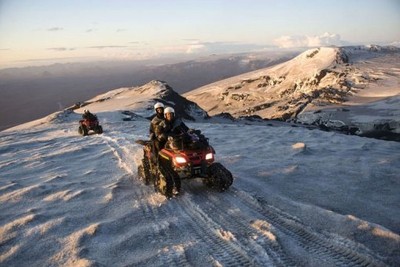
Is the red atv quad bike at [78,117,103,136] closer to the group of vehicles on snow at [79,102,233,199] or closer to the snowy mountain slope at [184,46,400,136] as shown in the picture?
the group of vehicles on snow at [79,102,233,199]

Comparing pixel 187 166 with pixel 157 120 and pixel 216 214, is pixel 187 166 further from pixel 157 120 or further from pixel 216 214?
pixel 157 120

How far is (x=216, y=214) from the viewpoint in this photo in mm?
8109

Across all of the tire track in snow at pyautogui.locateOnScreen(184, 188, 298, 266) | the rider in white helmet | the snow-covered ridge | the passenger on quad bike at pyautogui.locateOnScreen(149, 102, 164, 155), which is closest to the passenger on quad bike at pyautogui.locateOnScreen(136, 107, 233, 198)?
the passenger on quad bike at pyautogui.locateOnScreen(149, 102, 164, 155)

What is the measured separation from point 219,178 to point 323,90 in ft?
235

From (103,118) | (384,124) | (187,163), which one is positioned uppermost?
(187,163)

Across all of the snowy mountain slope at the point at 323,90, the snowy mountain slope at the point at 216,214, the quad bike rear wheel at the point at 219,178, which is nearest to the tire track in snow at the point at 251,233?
the snowy mountain slope at the point at 216,214

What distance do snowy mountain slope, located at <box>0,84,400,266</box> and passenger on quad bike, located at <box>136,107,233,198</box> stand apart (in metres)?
0.30

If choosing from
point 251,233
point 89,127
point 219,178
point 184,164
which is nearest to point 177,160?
point 184,164

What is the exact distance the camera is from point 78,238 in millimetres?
7207

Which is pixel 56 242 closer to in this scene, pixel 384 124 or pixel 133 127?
pixel 133 127

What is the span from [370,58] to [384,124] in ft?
211

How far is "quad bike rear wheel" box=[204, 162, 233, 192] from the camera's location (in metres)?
9.38

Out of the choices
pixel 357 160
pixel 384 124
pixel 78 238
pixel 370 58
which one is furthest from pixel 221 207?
pixel 370 58

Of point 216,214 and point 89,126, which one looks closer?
point 216,214
